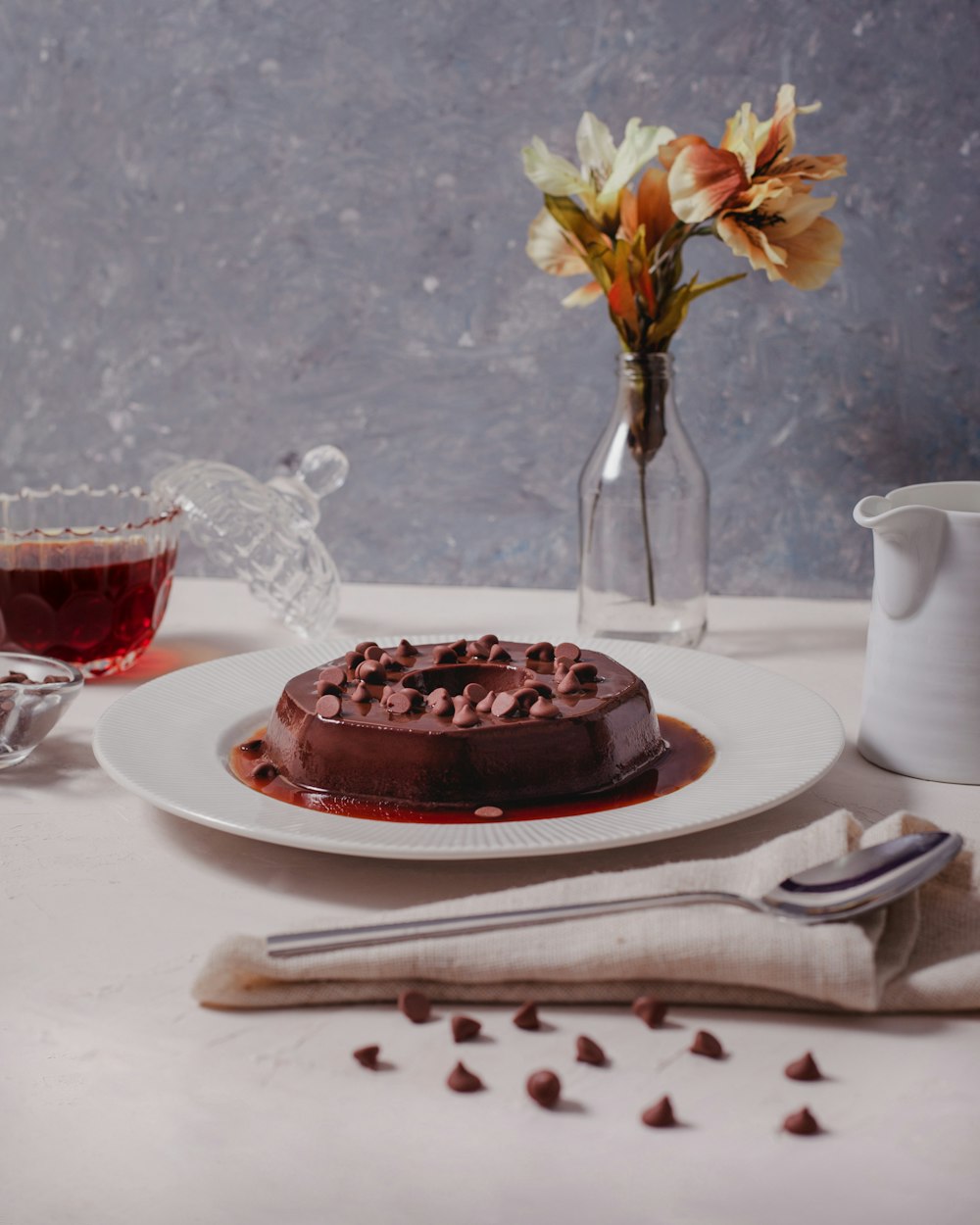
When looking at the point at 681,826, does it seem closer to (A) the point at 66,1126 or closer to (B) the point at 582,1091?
(B) the point at 582,1091

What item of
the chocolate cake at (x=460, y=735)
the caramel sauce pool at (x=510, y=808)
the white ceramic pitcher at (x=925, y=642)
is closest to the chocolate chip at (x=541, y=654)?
the chocolate cake at (x=460, y=735)

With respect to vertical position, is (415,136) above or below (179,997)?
above

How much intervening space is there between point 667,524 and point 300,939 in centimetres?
91

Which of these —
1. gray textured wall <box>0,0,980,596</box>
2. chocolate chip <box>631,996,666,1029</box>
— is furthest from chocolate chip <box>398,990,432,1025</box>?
gray textured wall <box>0,0,980,596</box>

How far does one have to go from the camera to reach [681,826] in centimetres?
83

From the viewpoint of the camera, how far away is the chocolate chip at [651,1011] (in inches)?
26.2

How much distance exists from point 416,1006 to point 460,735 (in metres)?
0.30

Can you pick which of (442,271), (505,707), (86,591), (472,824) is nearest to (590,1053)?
(472,824)

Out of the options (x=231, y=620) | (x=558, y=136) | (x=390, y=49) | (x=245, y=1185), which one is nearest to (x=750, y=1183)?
(x=245, y=1185)

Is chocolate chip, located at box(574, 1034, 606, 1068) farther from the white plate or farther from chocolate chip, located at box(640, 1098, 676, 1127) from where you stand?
the white plate

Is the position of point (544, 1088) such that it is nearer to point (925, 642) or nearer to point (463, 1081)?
point (463, 1081)

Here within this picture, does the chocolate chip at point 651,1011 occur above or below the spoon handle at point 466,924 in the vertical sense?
below

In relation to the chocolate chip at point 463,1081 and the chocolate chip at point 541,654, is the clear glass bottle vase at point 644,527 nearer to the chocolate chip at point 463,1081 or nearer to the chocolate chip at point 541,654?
the chocolate chip at point 541,654

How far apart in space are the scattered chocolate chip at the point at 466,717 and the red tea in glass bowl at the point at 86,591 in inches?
22.0
